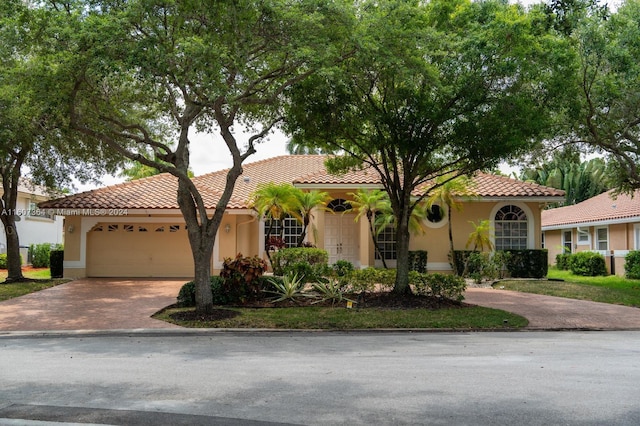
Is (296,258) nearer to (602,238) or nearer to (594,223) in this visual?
(594,223)

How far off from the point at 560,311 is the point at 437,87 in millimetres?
6036

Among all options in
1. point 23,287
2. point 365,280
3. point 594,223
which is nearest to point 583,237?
point 594,223

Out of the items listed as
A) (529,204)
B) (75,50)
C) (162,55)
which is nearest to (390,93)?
(162,55)

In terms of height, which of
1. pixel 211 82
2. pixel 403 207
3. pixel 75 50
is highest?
pixel 75 50

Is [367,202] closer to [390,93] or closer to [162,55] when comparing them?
[390,93]

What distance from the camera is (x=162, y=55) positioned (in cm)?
952

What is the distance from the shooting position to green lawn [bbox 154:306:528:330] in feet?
36.0

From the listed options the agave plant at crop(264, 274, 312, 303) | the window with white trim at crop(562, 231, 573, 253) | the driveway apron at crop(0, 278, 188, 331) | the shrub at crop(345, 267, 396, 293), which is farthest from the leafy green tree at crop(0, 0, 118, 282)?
the window with white trim at crop(562, 231, 573, 253)

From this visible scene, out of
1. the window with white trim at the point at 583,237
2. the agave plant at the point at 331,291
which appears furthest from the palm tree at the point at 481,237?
the window with white trim at the point at 583,237

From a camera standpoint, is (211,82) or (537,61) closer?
(211,82)

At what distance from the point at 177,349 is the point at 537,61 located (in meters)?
8.97

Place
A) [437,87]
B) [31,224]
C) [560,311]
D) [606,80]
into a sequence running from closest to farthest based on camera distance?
1. [437,87]
2. [560,311]
3. [606,80]
4. [31,224]

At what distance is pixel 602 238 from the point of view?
27078 millimetres

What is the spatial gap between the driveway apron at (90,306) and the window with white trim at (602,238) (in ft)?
66.7
